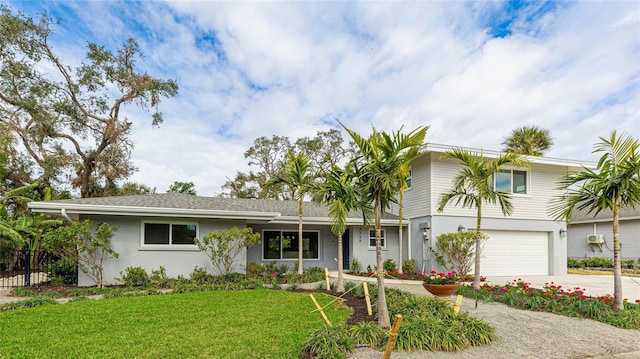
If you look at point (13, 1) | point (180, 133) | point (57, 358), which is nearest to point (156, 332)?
point (57, 358)

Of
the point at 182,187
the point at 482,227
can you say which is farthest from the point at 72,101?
the point at 482,227

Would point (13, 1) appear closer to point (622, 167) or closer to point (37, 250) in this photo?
point (37, 250)

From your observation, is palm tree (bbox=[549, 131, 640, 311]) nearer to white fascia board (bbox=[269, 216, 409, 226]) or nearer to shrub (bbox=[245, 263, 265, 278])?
white fascia board (bbox=[269, 216, 409, 226])

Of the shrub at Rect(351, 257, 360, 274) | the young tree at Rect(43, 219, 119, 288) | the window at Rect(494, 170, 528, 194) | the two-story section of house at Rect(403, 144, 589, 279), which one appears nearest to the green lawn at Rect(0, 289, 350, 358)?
the young tree at Rect(43, 219, 119, 288)

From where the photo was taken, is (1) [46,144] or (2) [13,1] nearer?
(2) [13,1]

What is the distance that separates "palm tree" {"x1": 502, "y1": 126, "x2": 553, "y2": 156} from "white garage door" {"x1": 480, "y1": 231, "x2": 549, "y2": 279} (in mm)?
7063

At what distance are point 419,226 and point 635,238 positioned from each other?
12533mm

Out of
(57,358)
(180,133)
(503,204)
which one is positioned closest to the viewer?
(57,358)

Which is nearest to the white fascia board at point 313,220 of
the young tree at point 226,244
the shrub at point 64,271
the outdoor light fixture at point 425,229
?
the outdoor light fixture at point 425,229

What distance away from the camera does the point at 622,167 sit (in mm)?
7414

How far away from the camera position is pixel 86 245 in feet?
33.7

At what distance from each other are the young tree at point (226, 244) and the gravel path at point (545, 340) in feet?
22.4

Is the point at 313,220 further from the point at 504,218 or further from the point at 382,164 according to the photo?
the point at 382,164

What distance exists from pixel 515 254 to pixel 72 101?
76.6 feet
